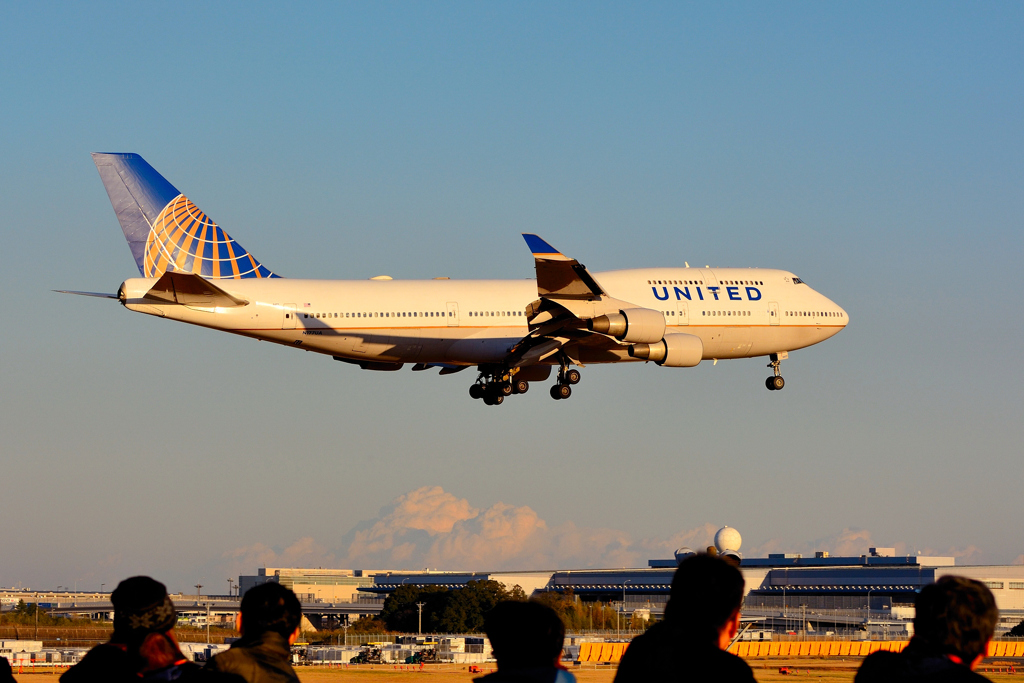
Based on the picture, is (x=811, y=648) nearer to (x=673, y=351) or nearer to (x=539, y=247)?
(x=673, y=351)

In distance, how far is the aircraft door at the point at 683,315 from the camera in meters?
45.9

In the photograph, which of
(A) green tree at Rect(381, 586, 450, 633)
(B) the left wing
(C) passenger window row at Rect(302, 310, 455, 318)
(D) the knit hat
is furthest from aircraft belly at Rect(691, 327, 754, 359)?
(A) green tree at Rect(381, 586, 450, 633)

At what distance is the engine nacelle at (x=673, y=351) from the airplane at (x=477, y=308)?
0.16 ft

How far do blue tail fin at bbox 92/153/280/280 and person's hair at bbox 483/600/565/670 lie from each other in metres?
38.9

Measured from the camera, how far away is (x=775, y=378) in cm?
4978

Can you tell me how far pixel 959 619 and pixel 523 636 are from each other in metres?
2.04

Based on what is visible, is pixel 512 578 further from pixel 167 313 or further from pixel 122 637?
pixel 122 637

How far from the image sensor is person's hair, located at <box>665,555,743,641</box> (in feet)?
17.8

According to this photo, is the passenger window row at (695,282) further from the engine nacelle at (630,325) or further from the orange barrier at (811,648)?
the orange barrier at (811,648)

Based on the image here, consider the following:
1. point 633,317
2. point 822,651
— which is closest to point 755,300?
point 633,317

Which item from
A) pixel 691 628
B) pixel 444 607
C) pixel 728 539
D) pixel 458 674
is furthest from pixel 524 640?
pixel 444 607

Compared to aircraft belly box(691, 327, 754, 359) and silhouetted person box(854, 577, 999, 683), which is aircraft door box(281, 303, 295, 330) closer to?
aircraft belly box(691, 327, 754, 359)

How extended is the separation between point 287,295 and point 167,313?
404cm

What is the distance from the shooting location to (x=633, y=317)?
4056 cm
